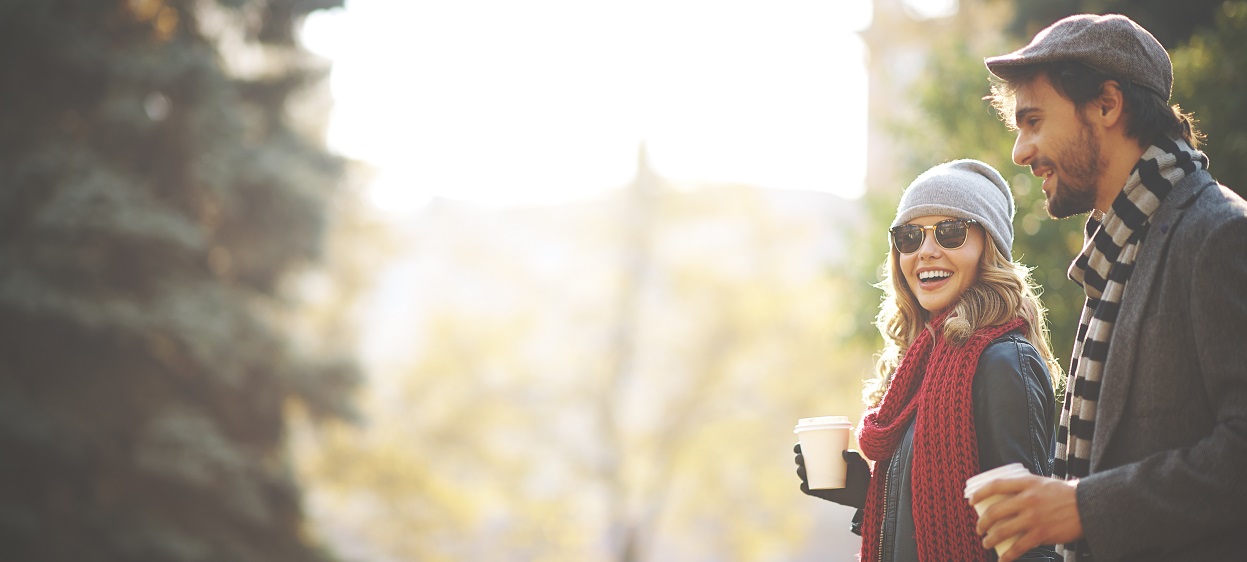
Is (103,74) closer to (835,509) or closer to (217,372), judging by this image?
(217,372)

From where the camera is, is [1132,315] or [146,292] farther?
[146,292]

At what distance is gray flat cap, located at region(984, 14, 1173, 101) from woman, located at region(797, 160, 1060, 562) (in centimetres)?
54

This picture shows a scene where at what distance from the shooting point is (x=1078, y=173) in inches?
77.9

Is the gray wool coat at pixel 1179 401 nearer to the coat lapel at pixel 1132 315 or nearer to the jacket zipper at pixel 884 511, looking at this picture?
the coat lapel at pixel 1132 315

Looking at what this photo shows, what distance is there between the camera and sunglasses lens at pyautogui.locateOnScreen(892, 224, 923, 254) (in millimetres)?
2512

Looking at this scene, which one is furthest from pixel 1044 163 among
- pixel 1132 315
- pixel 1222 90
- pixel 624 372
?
pixel 624 372

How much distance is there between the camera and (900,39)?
63.7 feet

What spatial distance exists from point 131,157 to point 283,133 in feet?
5.60

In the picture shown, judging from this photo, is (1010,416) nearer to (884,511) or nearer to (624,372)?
(884,511)

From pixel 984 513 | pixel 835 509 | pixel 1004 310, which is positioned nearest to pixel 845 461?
pixel 1004 310

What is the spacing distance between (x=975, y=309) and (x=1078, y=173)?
0.51 metres

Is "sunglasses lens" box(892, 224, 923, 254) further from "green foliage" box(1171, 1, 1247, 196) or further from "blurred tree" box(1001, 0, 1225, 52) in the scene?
"blurred tree" box(1001, 0, 1225, 52)

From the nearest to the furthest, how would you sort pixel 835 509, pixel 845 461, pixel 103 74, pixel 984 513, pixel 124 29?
pixel 984 513 < pixel 845 461 < pixel 103 74 < pixel 124 29 < pixel 835 509

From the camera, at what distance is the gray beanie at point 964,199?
2463 mm
